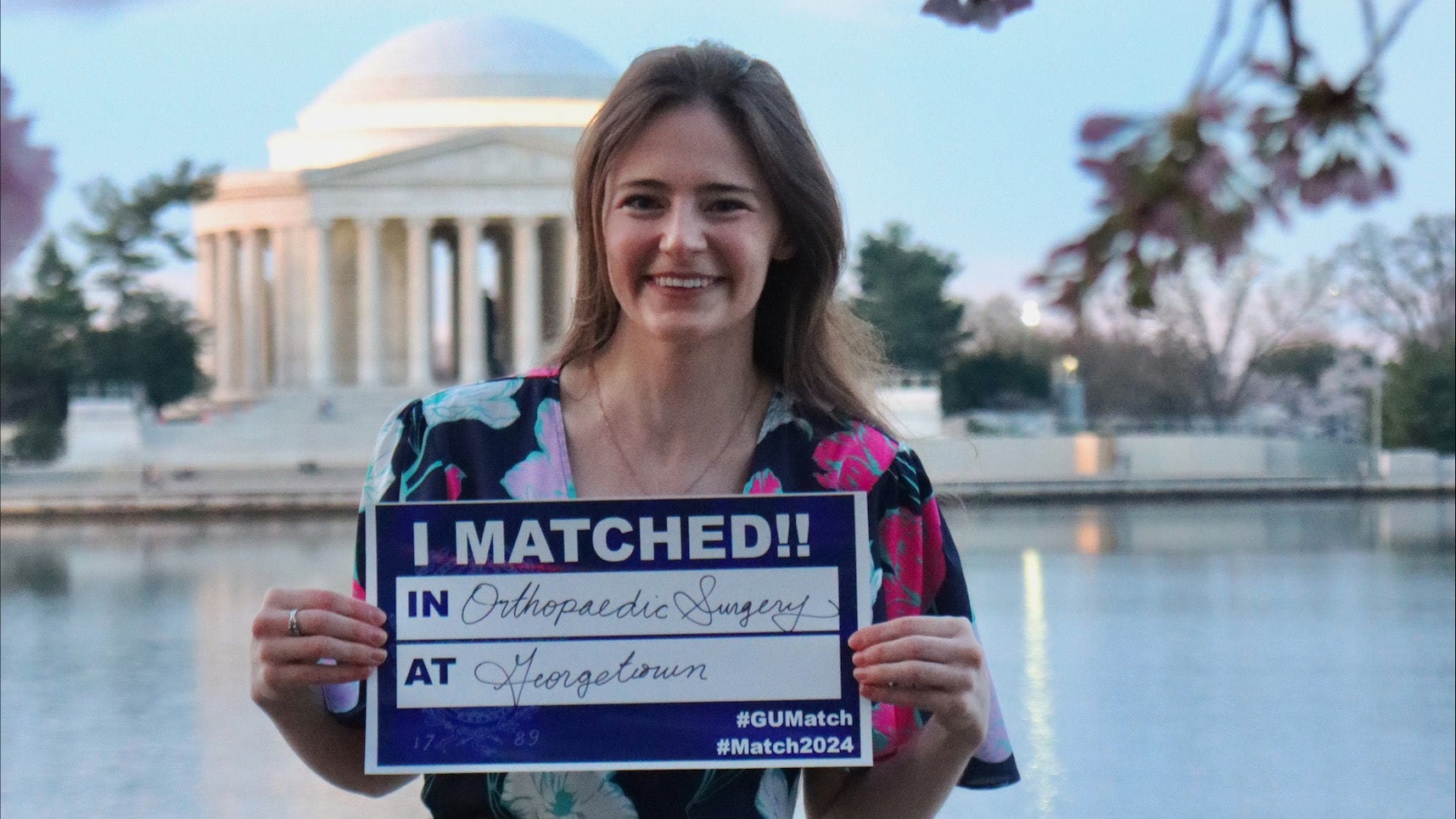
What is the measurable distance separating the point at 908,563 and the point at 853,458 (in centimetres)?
14

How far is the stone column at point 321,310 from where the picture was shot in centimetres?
5959

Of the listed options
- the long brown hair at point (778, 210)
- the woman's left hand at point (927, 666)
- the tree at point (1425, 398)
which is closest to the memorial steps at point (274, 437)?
the tree at point (1425, 398)

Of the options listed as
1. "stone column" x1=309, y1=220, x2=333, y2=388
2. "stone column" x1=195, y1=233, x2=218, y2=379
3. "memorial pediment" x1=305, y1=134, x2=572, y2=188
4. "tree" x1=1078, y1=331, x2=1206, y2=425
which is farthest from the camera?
"stone column" x1=195, y1=233, x2=218, y2=379

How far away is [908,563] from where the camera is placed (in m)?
2.35

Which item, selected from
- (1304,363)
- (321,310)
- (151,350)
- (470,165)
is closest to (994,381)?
(1304,363)

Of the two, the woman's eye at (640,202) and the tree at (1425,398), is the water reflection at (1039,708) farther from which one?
the tree at (1425,398)

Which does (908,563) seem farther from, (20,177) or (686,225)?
(20,177)

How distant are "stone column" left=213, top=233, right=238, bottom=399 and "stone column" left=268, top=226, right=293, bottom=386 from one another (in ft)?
5.86

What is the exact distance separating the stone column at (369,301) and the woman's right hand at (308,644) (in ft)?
188

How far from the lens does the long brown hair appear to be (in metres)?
2.30

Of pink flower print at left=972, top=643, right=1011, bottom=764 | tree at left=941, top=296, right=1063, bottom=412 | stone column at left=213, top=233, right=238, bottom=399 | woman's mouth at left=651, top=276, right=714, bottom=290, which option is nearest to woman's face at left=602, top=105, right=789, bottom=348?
woman's mouth at left=651, top=276, right=714, bottom=290

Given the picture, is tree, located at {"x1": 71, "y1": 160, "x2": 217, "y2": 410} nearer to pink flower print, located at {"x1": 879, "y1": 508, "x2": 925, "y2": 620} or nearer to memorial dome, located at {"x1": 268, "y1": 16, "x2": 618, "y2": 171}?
memorial dome, located at {"x1": 268, "y1": 16, "x2": 618, "y2": 171}

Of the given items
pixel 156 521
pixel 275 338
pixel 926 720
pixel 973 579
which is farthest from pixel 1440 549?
pixel 275 338

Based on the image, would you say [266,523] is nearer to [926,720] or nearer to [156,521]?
[156,521]
